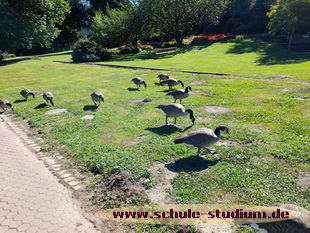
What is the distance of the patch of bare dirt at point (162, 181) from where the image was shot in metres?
5.92

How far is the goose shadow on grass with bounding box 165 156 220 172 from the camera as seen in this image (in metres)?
7.07

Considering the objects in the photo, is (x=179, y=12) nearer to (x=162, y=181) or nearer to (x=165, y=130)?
(x=165, y=130)

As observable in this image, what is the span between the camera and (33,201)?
20.5 ft

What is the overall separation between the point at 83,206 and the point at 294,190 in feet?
18.5

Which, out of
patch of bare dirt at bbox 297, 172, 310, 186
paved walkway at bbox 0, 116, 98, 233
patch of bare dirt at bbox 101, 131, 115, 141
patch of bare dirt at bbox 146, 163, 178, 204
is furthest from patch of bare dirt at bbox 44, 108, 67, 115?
patch of bare dirt at bbox 297, 172, 310, 186

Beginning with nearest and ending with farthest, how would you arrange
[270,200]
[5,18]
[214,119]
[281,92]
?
[270,200] < [214,119] < [281,92] < [5,18]

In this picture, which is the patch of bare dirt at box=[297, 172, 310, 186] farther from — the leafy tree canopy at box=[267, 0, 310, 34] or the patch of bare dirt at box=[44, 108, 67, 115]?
the leafy tree canopy at box=[267, 0, 310, 34]

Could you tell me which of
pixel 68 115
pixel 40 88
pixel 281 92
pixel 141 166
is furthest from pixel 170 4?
pixel 141 166

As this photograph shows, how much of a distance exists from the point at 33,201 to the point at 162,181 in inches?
146

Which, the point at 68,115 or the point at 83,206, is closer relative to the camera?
the point at 83,206

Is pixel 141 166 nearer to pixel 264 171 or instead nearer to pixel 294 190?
pixel 264 171

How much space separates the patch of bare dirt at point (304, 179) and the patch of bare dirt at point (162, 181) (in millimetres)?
3502

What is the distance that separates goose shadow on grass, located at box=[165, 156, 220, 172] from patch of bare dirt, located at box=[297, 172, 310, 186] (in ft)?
7.69

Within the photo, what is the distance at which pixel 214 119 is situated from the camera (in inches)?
439
